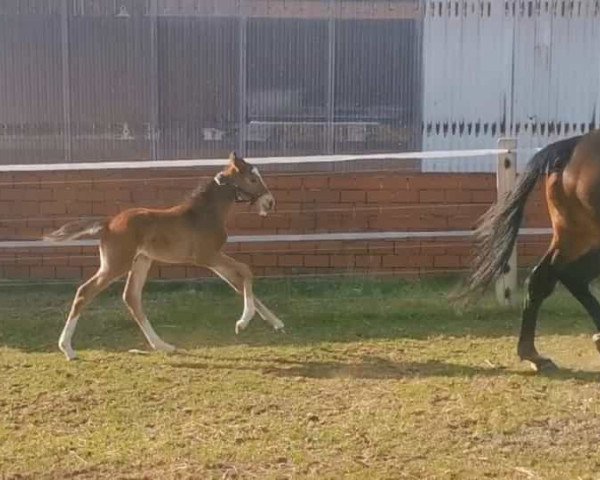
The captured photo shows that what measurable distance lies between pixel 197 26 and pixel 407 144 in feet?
7.46

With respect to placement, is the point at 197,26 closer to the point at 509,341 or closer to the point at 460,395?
the point at 509,341

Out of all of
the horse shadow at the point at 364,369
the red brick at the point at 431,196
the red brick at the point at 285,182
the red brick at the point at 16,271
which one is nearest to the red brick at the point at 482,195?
the red brick at the point at 431,196

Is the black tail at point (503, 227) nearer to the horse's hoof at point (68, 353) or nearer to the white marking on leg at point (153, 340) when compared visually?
the white marking on leg at point (153, 340)

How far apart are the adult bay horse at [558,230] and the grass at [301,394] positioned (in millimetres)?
441

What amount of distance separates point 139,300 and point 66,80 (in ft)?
10.2

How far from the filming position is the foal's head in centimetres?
738

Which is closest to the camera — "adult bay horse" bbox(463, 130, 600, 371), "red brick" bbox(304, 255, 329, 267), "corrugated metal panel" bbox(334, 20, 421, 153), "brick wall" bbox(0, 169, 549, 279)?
"adult bay horse" bbox(463, 130, 600, 371)

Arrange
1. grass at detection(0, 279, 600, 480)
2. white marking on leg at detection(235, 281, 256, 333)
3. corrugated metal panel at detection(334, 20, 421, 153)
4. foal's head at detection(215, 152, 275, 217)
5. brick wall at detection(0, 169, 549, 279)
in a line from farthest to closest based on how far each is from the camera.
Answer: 1. corrugated metal panel at detection(334, 20, 421, 153)
2. brick wall at detection(0, 169, 549, 279)
3. foal's head at detection(215, 152, 275, 217)
4. white marking on leg at detection(235, 281, 256, 333)
5. grass at detection(0, 279, 600, 480)

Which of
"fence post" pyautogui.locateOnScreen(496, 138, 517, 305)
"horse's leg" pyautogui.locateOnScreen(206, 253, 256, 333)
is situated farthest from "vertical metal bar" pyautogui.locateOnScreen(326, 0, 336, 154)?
"horse's leg" pyautogui.locateOnScreen(206, 253, 256, 333)

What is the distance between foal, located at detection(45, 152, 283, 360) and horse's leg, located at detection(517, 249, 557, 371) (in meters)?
1.81

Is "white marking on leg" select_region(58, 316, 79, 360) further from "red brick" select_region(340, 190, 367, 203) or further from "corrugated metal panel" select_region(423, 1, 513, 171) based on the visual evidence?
"corrugated metal panel" select_region(423, 1, 513, 171)

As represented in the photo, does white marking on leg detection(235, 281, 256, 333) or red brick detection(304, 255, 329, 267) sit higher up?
white marking on leg detection(235, 281, 256, 333)

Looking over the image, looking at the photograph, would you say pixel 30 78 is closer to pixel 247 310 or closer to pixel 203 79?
pixel 203 79

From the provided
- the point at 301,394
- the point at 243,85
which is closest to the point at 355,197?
the point at 243,85
